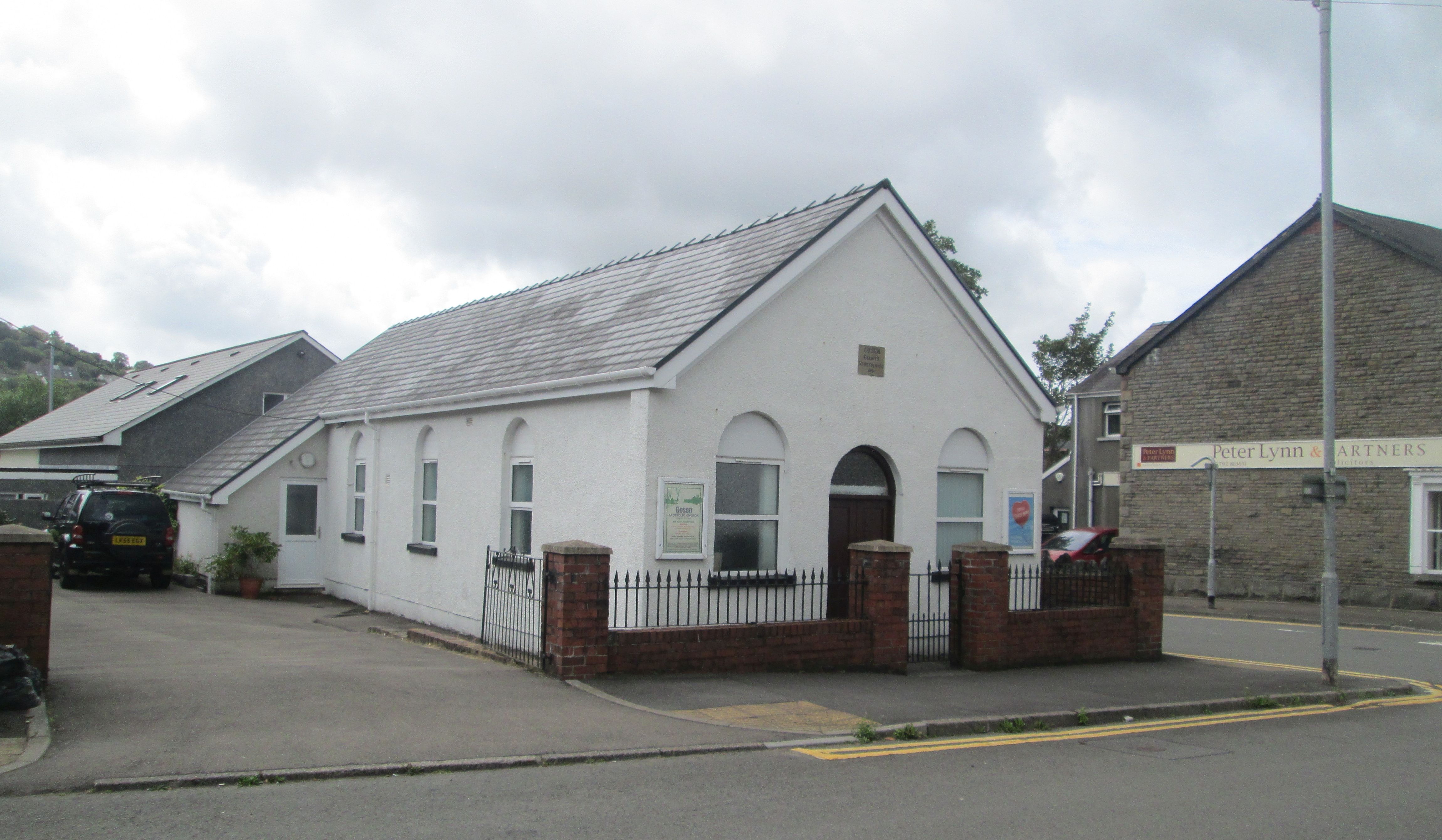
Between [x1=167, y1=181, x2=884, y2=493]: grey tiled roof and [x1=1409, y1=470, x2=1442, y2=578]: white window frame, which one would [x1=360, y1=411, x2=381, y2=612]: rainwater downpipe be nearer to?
[x1=167, y1=181, x2=884, y2=493]: grey tiled roof

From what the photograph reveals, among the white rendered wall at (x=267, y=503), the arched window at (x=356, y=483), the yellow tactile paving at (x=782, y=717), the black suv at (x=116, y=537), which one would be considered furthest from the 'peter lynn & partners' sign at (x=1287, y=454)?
the black suv at (x=116, y=537)

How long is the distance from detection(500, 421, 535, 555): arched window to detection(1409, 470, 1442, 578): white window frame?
20.0 m

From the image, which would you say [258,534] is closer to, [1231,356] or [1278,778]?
[1278,778]

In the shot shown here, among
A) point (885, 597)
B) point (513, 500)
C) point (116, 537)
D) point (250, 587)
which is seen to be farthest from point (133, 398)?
point (885, 597)

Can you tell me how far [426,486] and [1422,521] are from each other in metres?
21.1

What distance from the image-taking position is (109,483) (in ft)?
76.9

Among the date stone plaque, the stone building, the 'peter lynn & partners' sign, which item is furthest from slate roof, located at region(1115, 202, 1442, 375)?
the date stone plaque

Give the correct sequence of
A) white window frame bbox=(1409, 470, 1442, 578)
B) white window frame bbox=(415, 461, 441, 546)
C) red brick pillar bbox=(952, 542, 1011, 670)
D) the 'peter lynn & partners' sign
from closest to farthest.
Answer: red brick pillar bbox=(952, 542, 1011, 670), white window frame bbox=(415, 461, 441, 546), white window frame bbox=(1409, 470, 1442, 578), the 'peter lynn & partners' sign

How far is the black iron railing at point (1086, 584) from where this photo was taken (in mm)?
14383

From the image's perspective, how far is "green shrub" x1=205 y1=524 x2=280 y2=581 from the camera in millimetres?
19906

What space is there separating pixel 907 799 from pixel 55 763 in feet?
18.3

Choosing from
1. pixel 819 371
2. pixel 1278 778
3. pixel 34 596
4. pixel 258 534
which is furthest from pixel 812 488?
pixel 258 534

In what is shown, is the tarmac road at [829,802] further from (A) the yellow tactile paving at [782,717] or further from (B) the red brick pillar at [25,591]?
(B) the red brick pillar at [25,591]

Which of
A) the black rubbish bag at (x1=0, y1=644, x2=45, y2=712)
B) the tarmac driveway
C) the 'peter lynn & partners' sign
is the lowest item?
the tarmac driveway
